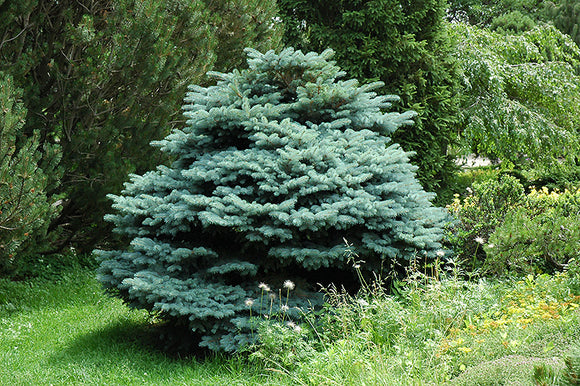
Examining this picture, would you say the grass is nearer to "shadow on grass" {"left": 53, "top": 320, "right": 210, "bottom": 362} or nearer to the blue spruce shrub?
"shadow on grass" {"left": 53, "top": 320, "right": 210, "bottom": 362}

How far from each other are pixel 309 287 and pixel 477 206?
6.40ft

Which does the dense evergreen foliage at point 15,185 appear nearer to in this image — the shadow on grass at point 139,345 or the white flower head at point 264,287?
the shadow on grass at point 139,345

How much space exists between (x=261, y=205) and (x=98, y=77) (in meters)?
3.29

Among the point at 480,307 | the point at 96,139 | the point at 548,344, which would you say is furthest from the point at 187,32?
the point at 548,344

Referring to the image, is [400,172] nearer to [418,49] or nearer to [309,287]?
[309,287]

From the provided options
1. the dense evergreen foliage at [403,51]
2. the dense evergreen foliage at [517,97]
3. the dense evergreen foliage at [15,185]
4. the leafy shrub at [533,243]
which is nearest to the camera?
the leafy shrub at [533,243]

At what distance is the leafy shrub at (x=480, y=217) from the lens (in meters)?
5.50

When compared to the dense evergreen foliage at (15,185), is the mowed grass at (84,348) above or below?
below

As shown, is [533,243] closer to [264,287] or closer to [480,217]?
[480,217]

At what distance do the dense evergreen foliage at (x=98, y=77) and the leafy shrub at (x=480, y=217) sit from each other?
3847mm

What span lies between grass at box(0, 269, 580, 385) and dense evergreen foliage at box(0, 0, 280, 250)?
2375 mm

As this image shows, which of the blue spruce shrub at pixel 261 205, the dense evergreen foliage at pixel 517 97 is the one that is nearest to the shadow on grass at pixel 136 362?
the blue spruce shrub at pixel 261 205

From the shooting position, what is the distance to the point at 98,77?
6.77 metres

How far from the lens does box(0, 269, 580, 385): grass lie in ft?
11.4
